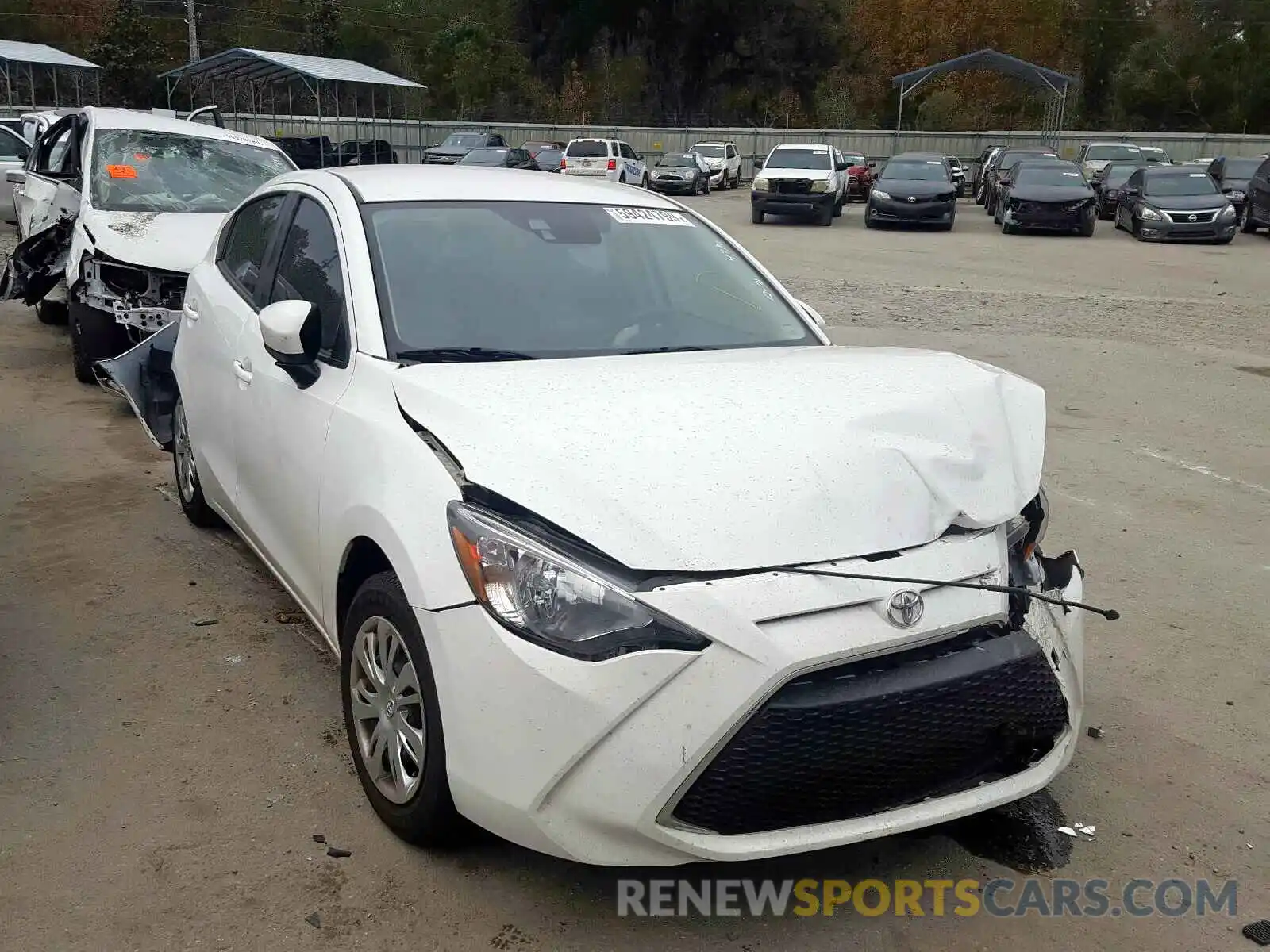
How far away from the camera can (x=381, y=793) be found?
3.13 meters

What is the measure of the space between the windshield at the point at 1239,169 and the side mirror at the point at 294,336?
28.4m

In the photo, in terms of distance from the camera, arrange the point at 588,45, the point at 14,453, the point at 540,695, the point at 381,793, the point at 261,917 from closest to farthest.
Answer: the point at 540,695 → the point at 261,917 → the point at 381,793 → the point at 14,453 → the point at 588,45

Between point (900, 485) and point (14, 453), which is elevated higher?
point (900, 485)

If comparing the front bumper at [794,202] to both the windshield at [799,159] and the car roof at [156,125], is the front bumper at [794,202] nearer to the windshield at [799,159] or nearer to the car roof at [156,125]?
the windshield at [799,159]

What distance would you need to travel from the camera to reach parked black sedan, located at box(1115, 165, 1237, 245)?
21625mm

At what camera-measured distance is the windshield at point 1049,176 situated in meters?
23.2

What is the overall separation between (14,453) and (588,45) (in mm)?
59259

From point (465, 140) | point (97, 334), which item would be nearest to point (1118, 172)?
point (465, 140)

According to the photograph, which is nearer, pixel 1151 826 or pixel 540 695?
pixel 540 695

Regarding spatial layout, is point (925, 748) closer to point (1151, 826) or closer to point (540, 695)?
point (540, 695)

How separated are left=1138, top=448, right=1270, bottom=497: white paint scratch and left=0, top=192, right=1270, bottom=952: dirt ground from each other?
29mm

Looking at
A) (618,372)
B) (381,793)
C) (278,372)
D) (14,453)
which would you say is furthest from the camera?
Answer: (14,453)

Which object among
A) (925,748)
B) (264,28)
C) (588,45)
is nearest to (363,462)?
(925,748)

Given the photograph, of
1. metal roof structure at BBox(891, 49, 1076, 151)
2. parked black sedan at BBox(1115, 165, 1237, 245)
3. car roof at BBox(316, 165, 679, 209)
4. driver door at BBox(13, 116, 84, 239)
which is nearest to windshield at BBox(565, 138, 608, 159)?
metal roof structure at BBox(891, 49, 1076, 151)
